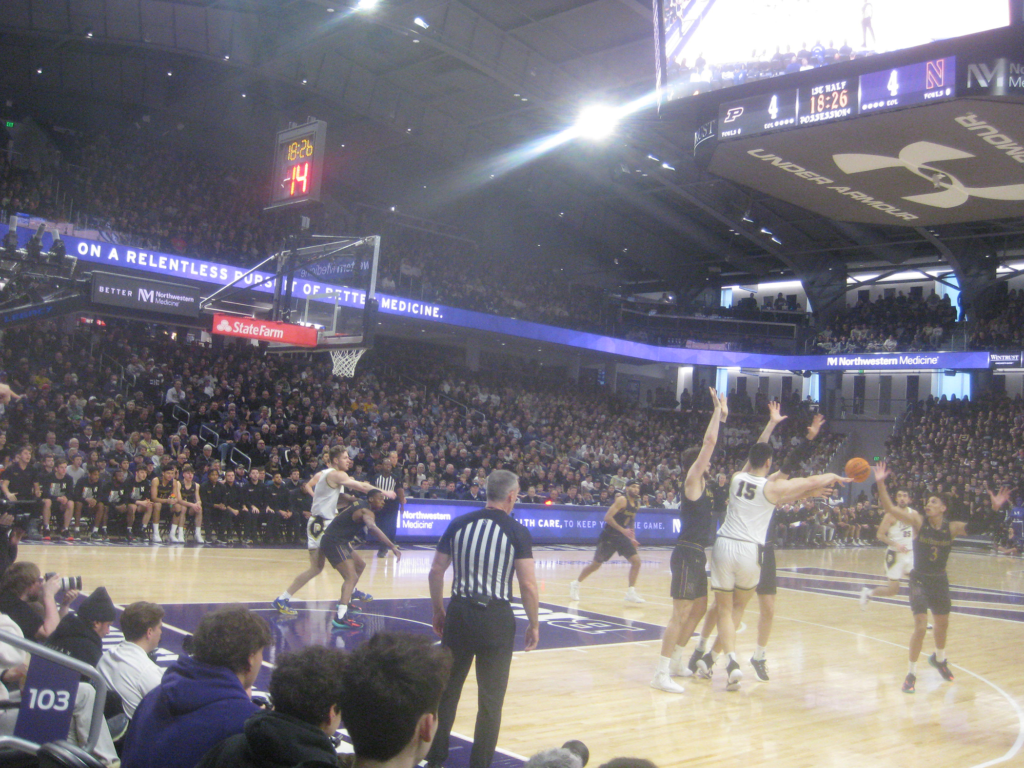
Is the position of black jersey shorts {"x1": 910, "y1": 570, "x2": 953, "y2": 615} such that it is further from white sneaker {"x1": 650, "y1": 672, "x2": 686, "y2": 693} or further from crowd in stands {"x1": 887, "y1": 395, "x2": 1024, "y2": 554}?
crowd in stands {"x1": 887, "y1": 395, "x2": 1024, "y2": 554}

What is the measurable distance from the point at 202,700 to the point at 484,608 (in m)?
2.00

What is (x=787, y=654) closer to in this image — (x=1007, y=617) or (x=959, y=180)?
(x=1007, y=617)

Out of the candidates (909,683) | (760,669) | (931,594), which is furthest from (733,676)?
(931,594)

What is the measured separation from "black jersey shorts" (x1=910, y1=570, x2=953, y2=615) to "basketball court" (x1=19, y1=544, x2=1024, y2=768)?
71 centimetres

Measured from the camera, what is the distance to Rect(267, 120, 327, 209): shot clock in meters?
14.6

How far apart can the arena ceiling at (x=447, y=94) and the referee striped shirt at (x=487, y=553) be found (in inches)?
381

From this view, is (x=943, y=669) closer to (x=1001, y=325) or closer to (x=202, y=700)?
(x=202, y=700)

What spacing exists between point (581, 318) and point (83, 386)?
1999 cm

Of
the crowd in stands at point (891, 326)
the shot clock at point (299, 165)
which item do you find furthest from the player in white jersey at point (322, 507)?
the crowd in stands at point (891, 326)

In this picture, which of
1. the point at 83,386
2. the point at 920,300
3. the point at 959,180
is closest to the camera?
the point at 959,180

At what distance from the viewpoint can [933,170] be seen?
50.9 ft

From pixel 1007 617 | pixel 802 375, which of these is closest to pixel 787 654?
pixel 1007 617

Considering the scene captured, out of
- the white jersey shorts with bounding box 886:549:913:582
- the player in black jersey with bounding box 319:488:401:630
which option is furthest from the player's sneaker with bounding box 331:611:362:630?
the white jersey shorts with bounding box 886:549:913:582

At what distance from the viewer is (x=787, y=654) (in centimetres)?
898
